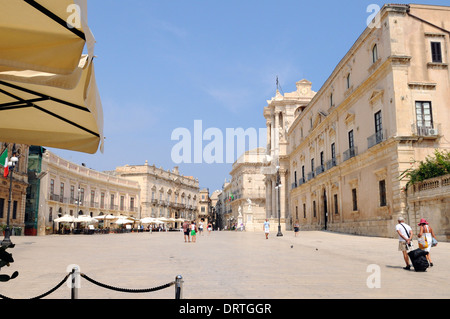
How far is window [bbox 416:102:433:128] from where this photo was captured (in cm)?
2167

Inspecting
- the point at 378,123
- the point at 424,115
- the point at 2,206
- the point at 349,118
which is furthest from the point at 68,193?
the point at 424,115

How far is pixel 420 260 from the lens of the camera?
896cm

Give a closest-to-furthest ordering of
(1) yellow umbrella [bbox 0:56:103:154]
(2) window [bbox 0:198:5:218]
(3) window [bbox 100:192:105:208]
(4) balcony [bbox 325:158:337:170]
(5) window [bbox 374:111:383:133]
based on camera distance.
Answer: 1. (1) yellow umbrella [bbox 0:56:103:154]
2. (5) window [bbox 374:111:383:133]
3. (2) window [bbox 0:198:5:218]
4. (4) balcony [bbox 325:158:337:170]
5. (3) window [bbox 100:192:105:208]

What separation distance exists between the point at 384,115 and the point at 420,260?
15556 millimetres

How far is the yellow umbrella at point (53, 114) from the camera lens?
12.3 ft

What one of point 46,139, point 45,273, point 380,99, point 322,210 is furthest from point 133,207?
point 46,139

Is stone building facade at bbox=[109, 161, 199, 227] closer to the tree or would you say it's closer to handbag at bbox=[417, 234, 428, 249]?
the tree

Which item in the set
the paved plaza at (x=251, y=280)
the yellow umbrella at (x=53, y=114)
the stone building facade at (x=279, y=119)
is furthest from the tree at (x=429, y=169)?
the stone building facade at (x=279, y=119)

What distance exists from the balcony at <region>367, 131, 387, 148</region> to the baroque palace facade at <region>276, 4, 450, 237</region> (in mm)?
60

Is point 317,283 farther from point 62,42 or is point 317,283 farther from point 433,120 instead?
point 433,120

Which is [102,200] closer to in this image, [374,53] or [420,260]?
[374,53]

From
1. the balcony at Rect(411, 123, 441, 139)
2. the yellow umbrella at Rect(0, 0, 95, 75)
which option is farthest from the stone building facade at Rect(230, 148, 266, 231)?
the yellow umbrella at Rect(0, 0, 95, 75)

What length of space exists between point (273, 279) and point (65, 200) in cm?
4249

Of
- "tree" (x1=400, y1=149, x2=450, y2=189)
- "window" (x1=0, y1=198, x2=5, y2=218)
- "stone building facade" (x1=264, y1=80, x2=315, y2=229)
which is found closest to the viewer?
"tree" (x1=400, y1=149, x2=450, y2=189)
